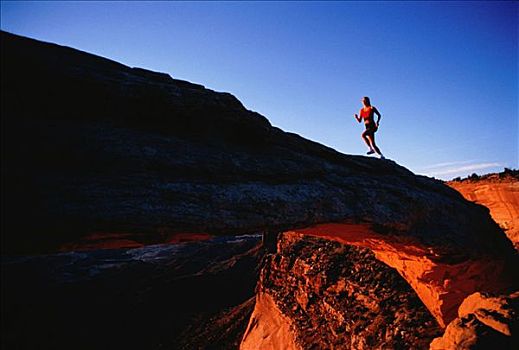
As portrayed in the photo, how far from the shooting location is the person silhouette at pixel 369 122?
8.41m

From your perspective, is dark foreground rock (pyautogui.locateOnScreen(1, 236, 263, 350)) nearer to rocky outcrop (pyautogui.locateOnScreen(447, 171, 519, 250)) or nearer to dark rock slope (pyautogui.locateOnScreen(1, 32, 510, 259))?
dark rock slope (pyautogui.locateOnScreen(1, 32, 510, 259))

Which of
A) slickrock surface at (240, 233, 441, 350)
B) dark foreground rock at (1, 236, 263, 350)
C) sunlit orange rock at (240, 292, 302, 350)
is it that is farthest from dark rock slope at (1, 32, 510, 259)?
dark foreground rock at (1, 236, 263, 350)

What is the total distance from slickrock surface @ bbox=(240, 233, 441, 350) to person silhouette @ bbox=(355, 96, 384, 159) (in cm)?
386

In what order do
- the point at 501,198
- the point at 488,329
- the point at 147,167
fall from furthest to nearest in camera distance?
the point at 501,198 < the point at 488,329 < the point at 147,167

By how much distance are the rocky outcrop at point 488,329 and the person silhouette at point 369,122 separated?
188 inches

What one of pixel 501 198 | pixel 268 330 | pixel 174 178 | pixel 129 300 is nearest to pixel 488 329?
pixel 501 198

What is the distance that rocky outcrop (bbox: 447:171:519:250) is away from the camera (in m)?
7.52

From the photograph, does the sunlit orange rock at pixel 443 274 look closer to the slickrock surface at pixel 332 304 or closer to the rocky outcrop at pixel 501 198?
the slickrock surface at pixel 332 304

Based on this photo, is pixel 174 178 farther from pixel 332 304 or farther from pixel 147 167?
pixel 332 304

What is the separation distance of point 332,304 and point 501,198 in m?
6.40

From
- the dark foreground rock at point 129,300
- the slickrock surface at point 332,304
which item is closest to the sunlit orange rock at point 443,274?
the slickrock surface at point 332,304

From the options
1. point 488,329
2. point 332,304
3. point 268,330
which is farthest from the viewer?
point 268,330

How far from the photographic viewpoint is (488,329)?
417 cm

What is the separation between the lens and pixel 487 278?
702 cm
